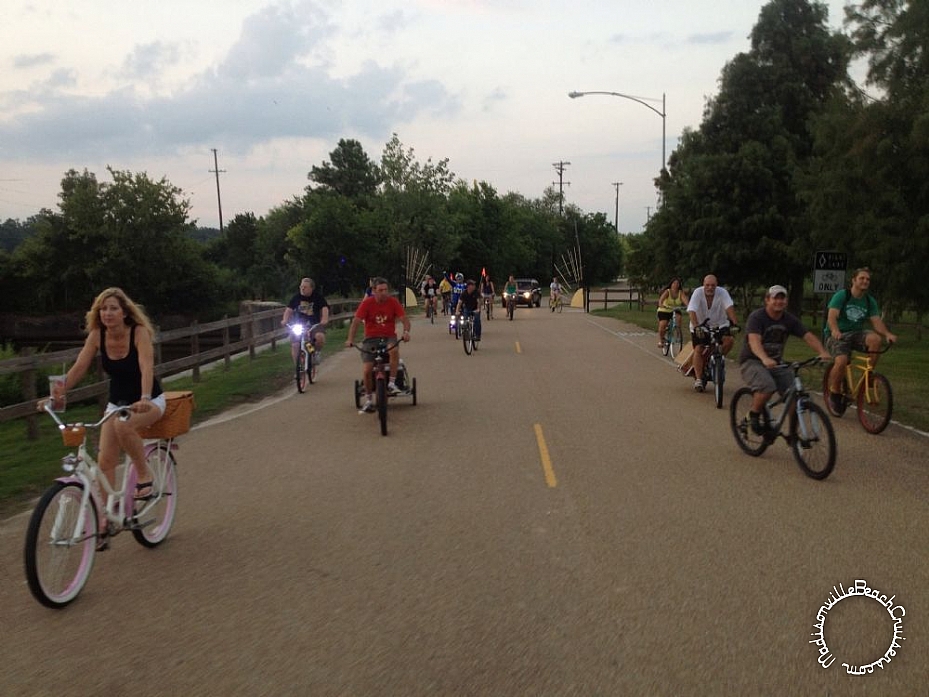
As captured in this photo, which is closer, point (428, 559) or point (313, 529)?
point (428, 559)

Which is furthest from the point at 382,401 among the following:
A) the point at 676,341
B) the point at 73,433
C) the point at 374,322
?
the point at 676,341

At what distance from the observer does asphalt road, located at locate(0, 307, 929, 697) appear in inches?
151

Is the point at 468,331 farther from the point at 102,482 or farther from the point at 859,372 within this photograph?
the point at 102,482

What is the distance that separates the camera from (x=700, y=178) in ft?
98.1

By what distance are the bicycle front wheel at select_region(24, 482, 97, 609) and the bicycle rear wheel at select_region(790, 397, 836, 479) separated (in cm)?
566

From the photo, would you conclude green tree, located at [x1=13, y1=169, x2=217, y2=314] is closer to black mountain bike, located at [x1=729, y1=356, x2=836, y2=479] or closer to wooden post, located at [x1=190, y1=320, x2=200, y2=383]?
wooden post, located at [x1=190, y1=320, x2=200, y2=383]

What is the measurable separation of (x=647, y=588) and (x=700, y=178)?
27.1 metres

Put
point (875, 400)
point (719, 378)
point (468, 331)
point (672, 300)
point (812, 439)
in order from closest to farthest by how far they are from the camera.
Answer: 1. point (812, 439)
2. point (875, 400)
3. point (719, 378)
4. point (672, 300)
5. point (468, 331)

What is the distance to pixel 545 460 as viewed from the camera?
8344mm

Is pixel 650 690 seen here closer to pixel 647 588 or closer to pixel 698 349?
pixel 647 588

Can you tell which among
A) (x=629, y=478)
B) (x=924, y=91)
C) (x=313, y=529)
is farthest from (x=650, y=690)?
(x=924, y=91)

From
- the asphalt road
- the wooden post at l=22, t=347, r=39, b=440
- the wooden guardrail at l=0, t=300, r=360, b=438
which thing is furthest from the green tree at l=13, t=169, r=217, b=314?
the asphalt road

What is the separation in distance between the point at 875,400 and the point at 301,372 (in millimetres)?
8640

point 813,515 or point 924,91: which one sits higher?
point 924,91
